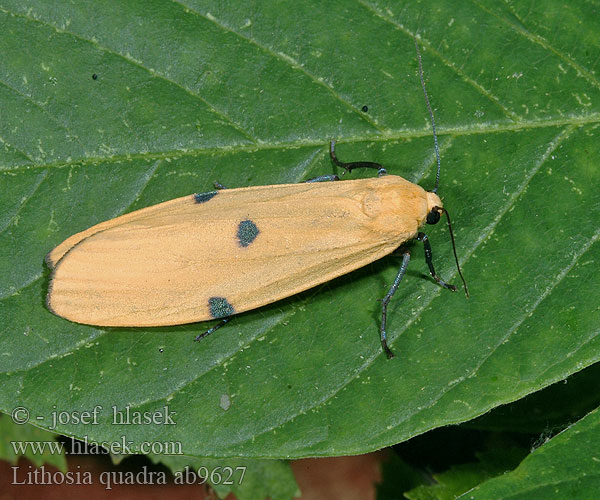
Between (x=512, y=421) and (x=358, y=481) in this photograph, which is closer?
(x=512, y=421)

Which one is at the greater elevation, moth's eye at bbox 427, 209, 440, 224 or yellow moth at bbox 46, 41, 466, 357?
moth's eye at bbox 427, 209, 440, 224

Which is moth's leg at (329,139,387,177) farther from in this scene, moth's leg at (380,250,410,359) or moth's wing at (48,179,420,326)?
moth's leg at (380,250,410,359)

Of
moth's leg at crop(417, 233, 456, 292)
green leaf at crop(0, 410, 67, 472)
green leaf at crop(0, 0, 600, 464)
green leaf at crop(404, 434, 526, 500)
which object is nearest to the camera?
green leaf at crop(0, 0, 600, 464)

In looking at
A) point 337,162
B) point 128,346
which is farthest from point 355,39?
point 128,346

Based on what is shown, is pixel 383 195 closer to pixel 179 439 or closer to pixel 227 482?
pixel 179 439

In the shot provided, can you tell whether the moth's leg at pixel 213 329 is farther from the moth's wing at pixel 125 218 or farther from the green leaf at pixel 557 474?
the green leaf at pixel 557 474

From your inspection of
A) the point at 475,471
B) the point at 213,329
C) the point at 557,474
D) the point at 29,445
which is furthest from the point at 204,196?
the point at 29,445

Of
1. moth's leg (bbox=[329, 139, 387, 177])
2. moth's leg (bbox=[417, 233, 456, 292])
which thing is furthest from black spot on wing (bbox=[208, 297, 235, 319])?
moth's leg (bbox=[417, 233, 456, 292])
